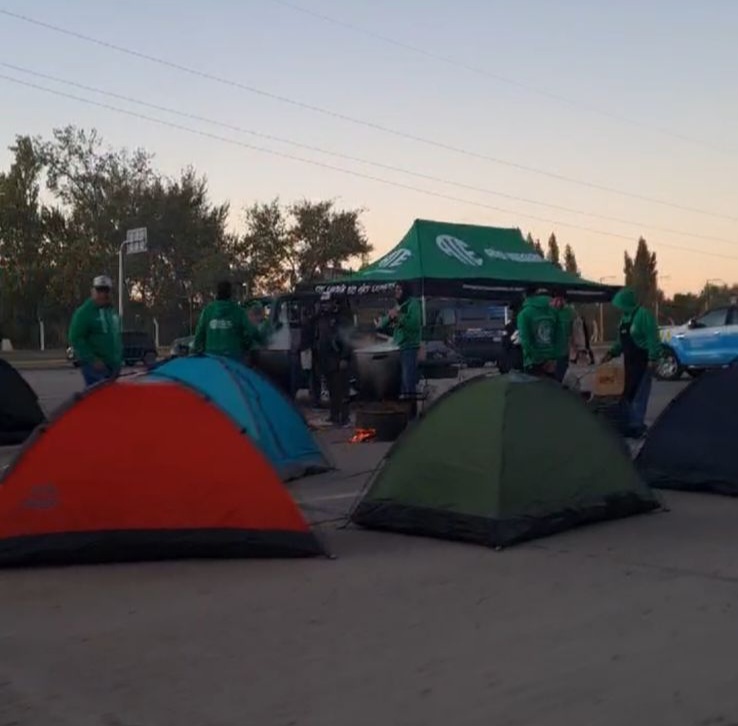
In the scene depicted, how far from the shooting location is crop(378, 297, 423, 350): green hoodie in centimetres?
1612

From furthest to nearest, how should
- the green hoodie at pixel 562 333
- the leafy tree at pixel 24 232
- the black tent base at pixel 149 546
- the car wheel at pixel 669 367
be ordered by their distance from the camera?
the leafy tree at pixel 24 232
the car wheel at pixel 669 367
the green hoodie at pixel 562 333
the black tent base at pixel 149 546

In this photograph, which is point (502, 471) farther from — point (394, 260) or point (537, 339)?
point (394, 260)

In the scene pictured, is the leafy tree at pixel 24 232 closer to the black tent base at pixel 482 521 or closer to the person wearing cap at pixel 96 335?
the person wearing cap at pixel 96 335

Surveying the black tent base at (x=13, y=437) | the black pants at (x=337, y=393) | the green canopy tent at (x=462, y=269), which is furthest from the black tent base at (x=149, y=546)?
the green canopy tent at (x=462, y=269)

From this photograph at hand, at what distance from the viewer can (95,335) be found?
11750 millimetres

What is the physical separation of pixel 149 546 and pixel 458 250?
13.5 meters

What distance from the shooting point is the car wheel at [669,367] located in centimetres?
2606

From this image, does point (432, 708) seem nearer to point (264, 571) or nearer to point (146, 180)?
point (264, 571)

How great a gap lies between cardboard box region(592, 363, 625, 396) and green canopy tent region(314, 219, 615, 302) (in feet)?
13.7

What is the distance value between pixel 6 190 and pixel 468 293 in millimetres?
48580

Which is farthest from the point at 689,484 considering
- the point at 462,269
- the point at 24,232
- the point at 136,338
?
the point at 24,232

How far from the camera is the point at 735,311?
2519 cm

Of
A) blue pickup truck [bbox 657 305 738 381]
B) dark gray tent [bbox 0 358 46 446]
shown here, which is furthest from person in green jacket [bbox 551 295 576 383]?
blue pickup truck [bbox 657 305 738 381]

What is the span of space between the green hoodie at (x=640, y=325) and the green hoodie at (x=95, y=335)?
601cm
